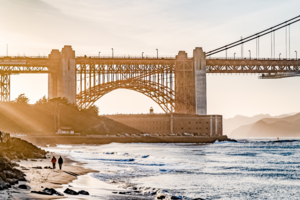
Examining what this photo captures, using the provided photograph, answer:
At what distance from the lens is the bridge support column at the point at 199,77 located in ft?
447

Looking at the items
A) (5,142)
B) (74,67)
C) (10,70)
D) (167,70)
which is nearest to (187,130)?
(167,70)

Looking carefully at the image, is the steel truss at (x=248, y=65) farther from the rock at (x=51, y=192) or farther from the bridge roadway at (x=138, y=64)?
the rock at (x=51, y=192)

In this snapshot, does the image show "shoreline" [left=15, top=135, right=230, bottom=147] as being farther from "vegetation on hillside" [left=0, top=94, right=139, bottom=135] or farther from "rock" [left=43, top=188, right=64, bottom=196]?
"rock" [left=43, top=188, right=64, bottom=196]

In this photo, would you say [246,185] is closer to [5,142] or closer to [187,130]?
[5,142]

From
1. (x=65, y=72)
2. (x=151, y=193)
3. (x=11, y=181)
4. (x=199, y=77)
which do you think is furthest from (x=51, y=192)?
(x=199, y=77)

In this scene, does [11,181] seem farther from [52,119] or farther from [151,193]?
[52,119]

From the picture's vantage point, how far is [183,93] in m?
Answer: 136

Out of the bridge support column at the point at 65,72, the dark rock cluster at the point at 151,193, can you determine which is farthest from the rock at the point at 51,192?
the bridge support column at the point at 65,72

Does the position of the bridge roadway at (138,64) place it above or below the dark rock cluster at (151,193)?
above

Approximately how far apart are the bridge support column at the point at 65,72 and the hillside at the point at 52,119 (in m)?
3.57

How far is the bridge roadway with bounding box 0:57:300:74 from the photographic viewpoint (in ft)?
419

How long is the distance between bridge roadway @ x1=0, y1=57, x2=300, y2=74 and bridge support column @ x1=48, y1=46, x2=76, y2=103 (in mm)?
1390

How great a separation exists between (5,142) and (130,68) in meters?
88.6

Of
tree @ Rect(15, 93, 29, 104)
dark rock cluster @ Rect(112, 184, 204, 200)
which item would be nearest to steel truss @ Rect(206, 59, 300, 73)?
tree @ Rect(15, 93, 29, 104)
